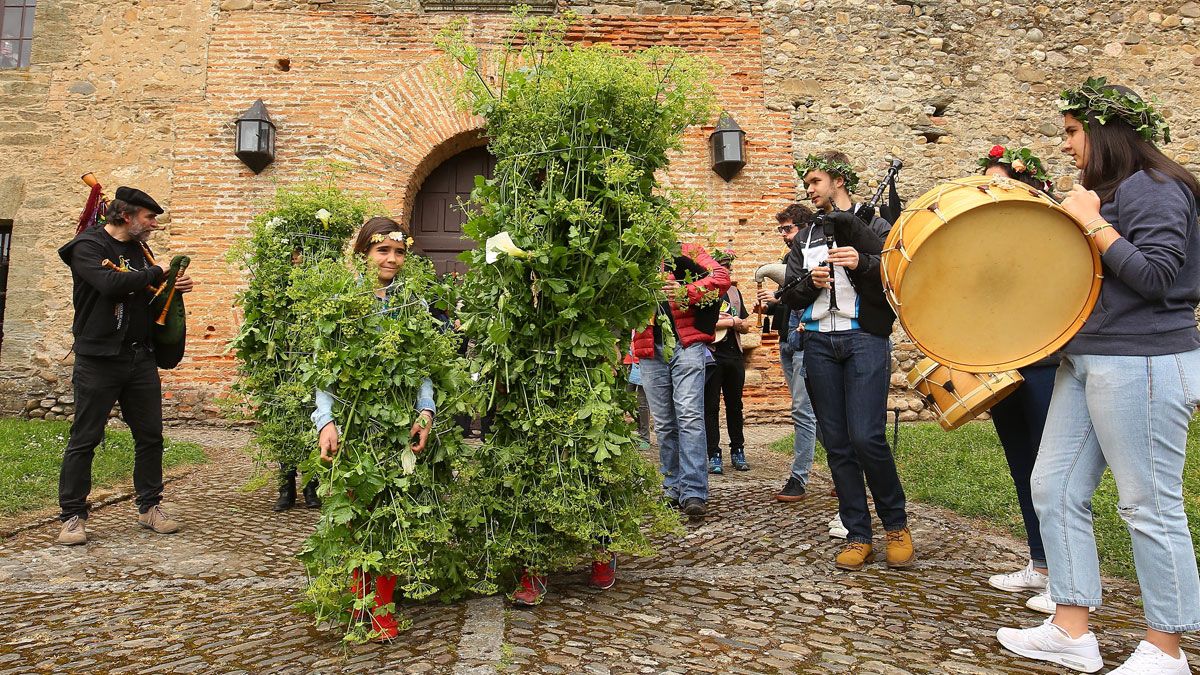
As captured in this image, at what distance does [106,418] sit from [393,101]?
577cm

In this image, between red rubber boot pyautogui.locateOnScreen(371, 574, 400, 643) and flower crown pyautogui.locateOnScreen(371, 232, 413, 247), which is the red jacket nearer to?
flower crown pyautogui.locateOnScreen(371, 232, 413, 247)

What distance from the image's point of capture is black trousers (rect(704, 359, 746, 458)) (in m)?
6.12

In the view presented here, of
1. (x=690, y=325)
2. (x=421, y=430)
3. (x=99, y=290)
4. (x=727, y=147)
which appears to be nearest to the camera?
(x=421, y=430)

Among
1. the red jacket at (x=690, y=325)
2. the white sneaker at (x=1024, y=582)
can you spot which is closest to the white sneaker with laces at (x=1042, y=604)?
the white sneaker at (x=1024, y=582)

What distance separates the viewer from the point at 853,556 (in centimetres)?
355

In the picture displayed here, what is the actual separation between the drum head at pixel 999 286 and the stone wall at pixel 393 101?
6.29 m

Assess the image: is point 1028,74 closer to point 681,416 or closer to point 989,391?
point 681,416

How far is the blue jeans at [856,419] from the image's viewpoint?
352 centimetres

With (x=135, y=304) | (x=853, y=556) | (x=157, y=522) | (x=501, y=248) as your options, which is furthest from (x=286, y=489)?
(x=853, y=556)

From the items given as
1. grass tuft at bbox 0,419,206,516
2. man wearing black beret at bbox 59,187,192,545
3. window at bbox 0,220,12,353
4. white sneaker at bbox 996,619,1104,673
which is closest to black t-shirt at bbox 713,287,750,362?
white sneaker at bbox 996,619,1104,673

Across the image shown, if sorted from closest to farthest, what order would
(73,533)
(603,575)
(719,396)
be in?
(603,575) → (73,533) → (719,396)

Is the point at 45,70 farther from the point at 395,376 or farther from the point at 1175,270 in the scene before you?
the point at 1175,270

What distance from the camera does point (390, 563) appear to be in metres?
2.67

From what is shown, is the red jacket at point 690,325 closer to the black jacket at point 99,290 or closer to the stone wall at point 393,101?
the black jacket at point 99,290
